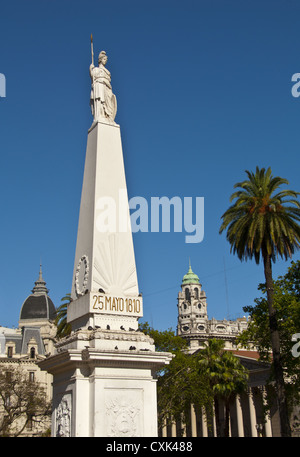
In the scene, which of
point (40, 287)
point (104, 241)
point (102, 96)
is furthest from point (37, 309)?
point (104, 241)

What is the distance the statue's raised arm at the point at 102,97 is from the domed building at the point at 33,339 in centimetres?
5564

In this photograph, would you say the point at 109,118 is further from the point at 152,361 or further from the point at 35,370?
the point at 35,370

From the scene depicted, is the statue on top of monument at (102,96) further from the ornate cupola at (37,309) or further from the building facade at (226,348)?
the ornate cupola at (37,309)

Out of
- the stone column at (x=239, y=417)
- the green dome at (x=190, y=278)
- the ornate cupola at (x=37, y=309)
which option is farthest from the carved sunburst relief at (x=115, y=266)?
the green dome at (x=190, y=278)

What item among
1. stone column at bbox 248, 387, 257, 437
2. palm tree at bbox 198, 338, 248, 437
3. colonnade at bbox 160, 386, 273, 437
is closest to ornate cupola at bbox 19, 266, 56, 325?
colonnade at bbox 160, 386, 273, 437

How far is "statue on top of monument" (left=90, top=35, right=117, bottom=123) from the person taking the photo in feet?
75.3

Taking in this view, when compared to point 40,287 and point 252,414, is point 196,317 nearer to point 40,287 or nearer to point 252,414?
point 40,287

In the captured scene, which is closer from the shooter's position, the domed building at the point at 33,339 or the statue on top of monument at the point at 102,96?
the statue on top of monument at the point at 102,96

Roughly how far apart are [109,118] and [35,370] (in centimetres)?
6514

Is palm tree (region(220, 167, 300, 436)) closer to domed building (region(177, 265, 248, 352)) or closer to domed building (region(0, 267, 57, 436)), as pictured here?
domed building (region(0, 267, 57, 436))

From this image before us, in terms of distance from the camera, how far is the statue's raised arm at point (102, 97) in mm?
22938

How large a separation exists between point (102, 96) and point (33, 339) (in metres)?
66.1

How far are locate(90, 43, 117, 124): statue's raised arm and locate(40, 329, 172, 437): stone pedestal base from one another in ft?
30.4

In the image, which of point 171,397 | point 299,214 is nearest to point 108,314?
point 299,214
